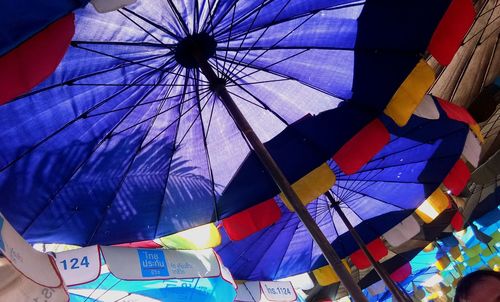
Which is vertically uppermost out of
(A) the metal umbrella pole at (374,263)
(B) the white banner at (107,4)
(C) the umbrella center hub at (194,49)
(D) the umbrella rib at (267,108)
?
(C) the umbrella center hub at (194,49)

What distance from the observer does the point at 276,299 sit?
7.62 metres

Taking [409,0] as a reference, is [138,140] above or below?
above

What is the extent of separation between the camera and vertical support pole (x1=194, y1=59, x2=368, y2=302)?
2.55m

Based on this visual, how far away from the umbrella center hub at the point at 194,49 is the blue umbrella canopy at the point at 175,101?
0.04 ft

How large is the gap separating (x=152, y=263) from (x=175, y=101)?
241cm

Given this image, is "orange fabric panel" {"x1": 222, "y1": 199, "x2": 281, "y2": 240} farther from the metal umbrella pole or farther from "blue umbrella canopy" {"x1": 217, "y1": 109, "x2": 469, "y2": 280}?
the metal umbrella pole

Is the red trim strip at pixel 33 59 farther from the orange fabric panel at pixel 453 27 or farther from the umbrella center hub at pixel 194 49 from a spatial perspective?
the orange fabric panel at pixel 453 27

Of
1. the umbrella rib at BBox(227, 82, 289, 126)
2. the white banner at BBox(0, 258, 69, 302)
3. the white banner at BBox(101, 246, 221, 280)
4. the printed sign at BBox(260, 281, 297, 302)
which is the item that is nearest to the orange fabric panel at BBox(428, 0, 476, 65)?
the umbrella rib at BBox(227, 82, 289, 126)

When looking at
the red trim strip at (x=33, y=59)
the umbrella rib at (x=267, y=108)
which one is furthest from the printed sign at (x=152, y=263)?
the red trim strip at (x=33, y=59)

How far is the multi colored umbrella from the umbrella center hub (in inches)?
0.5

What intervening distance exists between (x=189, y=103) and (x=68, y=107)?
113cm

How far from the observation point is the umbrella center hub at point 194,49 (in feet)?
10.7

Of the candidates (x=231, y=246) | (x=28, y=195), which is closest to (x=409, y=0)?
(x=28, y=195)

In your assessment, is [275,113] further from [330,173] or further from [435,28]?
[435,28]
